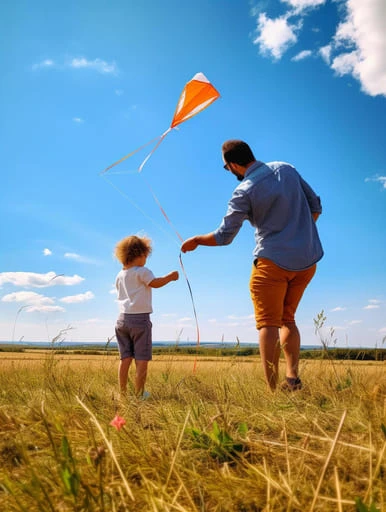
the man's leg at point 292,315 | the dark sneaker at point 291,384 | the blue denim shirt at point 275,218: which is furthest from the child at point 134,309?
the dark sneaker at point 291,384

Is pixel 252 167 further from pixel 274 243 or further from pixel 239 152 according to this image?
pixel 274 243

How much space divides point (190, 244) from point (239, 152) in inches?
36.9

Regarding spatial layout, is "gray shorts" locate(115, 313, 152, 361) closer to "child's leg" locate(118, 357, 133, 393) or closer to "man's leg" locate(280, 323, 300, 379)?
"child's leg" locate(118, 357, 133, 393)

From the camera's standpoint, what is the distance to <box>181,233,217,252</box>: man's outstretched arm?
3.41 metres

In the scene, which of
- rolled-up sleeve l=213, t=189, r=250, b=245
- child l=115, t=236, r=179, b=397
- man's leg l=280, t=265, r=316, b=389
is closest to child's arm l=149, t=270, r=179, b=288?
child l=115, t=236, r=179, b=397

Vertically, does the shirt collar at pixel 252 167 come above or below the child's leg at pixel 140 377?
above

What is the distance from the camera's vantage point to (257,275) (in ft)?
11.1

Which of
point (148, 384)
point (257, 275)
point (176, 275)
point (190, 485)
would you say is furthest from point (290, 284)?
point (190, 485)

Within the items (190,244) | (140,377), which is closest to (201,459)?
(190,244)

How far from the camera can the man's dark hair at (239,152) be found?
3.61 metres

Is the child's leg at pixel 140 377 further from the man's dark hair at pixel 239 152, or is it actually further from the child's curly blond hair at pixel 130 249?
the man's dark hair at pixel 239 152

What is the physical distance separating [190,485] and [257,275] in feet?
7.24

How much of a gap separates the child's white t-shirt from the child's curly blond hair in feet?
0.52

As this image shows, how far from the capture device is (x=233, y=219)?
11.1 ft
